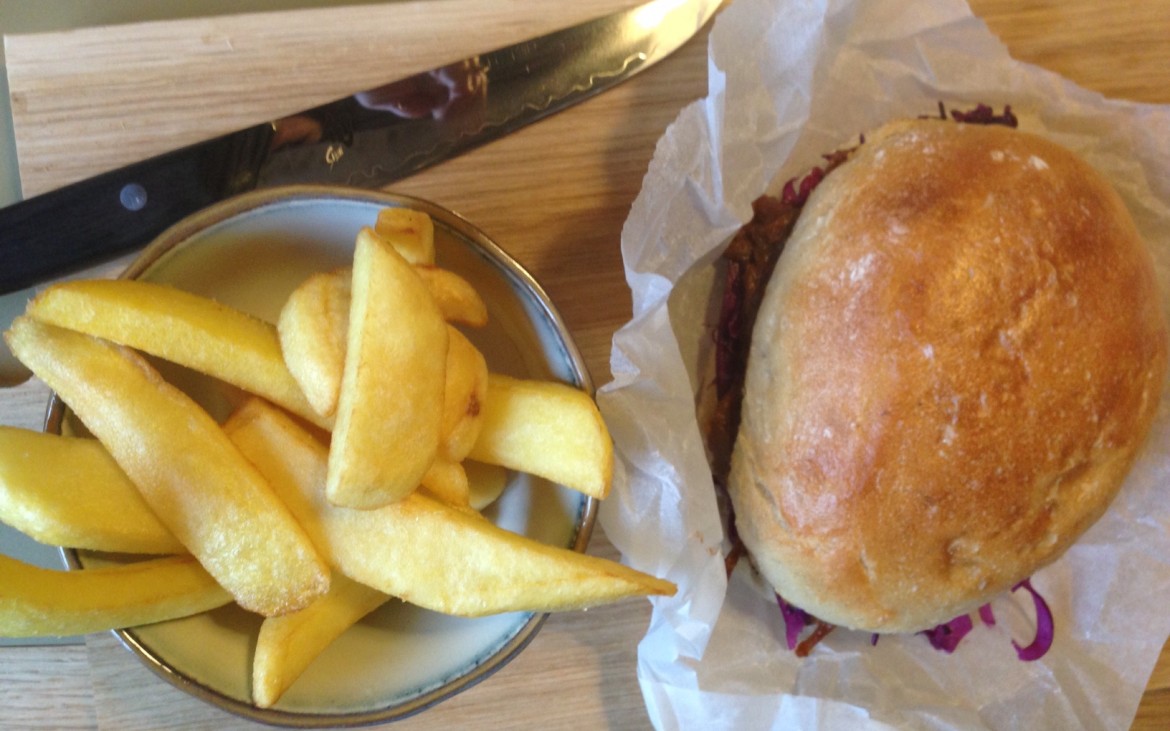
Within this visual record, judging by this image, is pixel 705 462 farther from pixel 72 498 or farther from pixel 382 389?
pixel 72 498

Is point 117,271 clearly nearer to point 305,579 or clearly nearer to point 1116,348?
point 305,579

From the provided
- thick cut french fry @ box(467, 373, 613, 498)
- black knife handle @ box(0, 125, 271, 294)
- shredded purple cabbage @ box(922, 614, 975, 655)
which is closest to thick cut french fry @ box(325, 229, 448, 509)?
thick cut french fry @ box(467, 373, 613, 498)

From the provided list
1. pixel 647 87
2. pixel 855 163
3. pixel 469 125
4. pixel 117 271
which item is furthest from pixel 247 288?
pixel 855 163

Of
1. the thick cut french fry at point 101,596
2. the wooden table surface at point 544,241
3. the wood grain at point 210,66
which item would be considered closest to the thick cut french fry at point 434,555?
the thick cut french fry at point 101,596

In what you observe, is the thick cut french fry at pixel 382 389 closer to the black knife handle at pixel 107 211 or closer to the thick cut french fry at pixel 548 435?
the thick cut french fry at pixel 548 435

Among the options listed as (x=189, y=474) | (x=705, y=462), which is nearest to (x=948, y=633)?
(x=705, y=462)

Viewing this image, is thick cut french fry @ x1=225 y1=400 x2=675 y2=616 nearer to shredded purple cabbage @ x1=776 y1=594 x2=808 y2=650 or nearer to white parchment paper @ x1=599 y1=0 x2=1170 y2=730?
white parchment paper @ x1=599 y1=0 x2=1170 y2=730

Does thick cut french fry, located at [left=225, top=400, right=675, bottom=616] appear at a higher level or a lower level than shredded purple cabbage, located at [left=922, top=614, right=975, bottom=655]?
higher
